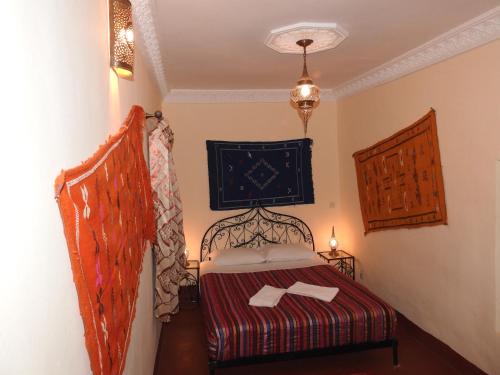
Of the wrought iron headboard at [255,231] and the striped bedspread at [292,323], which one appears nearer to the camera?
the striped bedspread at [292,323]

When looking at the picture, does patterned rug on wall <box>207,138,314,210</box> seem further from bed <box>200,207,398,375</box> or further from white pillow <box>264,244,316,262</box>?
bed <box>200,207,398,375</box>

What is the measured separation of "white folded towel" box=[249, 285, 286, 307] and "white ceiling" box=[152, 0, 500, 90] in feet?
8.28

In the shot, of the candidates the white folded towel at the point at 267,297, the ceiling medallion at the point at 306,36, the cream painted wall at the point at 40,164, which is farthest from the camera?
the white folded towel at the point at 267,297

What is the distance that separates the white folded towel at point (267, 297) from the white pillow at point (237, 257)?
3.32ft

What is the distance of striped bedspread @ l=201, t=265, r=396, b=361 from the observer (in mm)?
3389

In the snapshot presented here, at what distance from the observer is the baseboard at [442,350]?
345cm

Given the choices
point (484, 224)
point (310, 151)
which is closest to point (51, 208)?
point (484, 224)

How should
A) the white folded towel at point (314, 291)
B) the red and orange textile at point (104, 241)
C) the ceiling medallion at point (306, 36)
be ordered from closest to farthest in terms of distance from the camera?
the red and orange textile at point (104, 241) < the ceiling medallion at point (306, 36) < the white folded towel at point (314, 291)

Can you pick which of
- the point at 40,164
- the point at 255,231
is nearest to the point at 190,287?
the point at 255,231

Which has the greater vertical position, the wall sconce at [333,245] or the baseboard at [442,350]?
the wall sconce at [333,245]

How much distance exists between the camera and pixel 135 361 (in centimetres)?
238

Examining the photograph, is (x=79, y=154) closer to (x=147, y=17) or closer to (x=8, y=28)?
(x=8, y=28)

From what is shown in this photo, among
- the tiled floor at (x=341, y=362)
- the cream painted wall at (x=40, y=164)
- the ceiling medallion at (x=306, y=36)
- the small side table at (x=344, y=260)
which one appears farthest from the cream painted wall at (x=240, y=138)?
the cream painted wall at (x=40, y=164)

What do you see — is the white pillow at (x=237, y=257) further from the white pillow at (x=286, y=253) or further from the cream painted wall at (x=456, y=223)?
the cream painted wall at (x=456, y=223)
